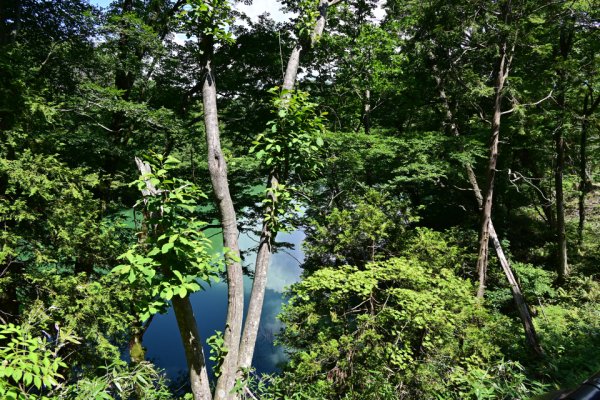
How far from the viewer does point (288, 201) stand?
12.0 feet

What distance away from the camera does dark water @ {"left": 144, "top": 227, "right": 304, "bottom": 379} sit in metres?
12.5

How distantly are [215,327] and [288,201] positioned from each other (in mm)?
13630

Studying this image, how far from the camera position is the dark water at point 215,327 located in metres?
12.5

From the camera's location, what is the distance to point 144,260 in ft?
8.07

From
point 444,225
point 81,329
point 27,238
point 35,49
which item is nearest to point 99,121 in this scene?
point 35,49

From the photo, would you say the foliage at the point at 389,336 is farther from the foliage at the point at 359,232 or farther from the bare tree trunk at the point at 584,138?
the bare tree trunk at the point at 584,138

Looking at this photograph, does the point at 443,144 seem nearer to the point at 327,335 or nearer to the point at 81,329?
the point at 327,335

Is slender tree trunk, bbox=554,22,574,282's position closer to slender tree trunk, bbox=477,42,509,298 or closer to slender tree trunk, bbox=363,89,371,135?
slender tree trunk, bbox=477,42,509,298

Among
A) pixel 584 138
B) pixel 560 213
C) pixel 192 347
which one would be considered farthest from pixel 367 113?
pixel 192 347

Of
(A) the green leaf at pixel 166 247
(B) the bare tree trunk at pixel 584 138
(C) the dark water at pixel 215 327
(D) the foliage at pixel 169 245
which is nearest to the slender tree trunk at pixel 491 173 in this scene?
(B) the bare tree trunk at pixel 584 138

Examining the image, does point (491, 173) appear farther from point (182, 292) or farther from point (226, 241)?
point (182, 292)

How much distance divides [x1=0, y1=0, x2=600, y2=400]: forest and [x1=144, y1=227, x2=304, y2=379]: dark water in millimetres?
3446

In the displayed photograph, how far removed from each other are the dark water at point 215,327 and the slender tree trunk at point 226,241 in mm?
5984

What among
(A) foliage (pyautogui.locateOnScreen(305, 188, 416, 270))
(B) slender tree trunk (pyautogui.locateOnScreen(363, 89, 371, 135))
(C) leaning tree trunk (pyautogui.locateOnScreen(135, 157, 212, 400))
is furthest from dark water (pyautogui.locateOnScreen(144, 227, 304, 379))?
(C) leaning tree trunk (pyautogui.locateOnScreen(135, 157, 212, 400))
